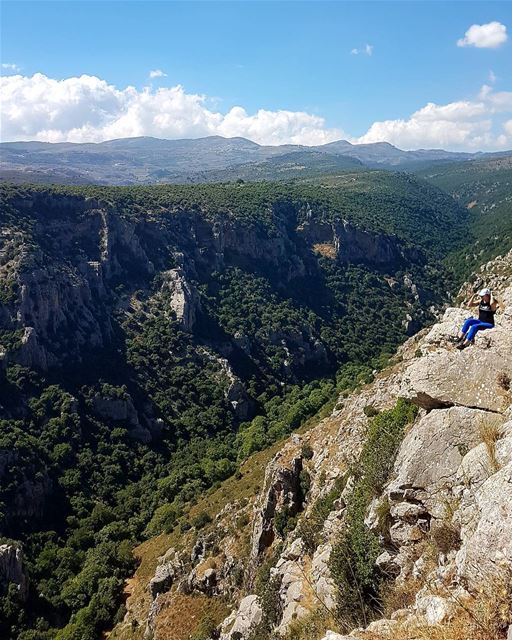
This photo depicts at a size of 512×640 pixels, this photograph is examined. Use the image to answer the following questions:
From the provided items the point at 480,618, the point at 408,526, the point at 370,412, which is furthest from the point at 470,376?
the point at 370,412

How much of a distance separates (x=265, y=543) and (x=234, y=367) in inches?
2697

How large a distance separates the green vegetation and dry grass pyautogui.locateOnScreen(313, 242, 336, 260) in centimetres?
12513

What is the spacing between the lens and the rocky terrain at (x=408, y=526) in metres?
8.48

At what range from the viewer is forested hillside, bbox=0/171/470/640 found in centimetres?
5641

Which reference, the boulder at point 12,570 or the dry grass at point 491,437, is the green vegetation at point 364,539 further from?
the boulder at point 12,570

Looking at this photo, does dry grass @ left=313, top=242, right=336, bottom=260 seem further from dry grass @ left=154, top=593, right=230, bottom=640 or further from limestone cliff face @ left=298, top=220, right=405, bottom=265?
dry grass @ left=154, top=593, right=230, bottom=640

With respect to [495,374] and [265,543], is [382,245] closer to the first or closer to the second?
[265,543]

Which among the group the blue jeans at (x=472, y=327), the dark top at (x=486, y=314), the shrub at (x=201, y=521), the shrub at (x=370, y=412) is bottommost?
the shrub at (x=201, y=521)

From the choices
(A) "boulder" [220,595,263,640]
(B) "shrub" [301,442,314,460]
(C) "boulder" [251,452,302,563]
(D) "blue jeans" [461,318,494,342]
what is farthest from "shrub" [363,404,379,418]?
(D) "blue jeans" [461,318,494,342]

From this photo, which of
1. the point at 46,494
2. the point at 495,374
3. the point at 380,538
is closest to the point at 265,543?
the point at 380,538

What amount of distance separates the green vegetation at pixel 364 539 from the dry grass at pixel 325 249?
411ft

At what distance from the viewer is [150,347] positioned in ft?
300

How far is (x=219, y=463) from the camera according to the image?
6581cm

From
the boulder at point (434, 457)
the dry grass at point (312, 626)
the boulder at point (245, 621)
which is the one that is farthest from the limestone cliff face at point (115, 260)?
the boulder at point (434, 457)
